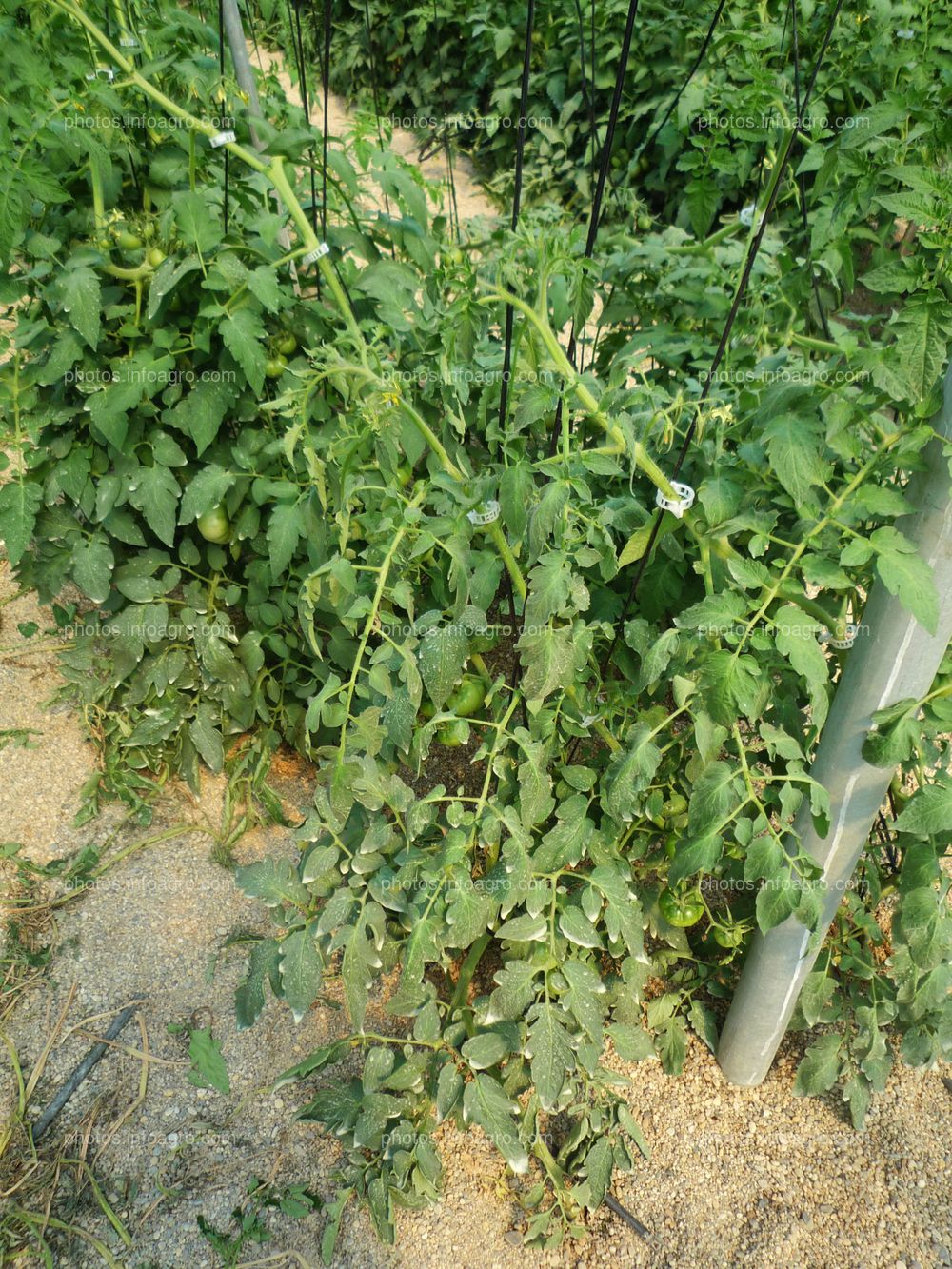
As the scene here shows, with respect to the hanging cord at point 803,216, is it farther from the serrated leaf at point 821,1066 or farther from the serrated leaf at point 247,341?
the serrated leaf at point 821,1066

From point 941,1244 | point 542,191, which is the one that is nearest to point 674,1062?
point 941,1244

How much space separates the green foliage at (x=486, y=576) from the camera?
1.21 metres

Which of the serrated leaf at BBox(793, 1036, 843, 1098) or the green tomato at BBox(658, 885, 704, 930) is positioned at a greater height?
the green tomato at BBox(658, 885, 704, 930)

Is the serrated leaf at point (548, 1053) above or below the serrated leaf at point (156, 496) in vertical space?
below

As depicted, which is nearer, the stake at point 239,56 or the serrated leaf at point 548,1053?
the serrated leaf at point 548,1053

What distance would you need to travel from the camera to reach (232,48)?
185 cm

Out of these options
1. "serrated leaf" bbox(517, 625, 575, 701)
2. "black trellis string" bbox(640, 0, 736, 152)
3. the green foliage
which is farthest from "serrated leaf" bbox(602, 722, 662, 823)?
"black trellis string" bbox(640, 0, 736, 152)

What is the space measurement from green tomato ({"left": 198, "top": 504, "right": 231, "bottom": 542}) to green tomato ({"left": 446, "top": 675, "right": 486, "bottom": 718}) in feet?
2.29

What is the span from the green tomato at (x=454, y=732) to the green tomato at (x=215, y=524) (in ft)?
2.41

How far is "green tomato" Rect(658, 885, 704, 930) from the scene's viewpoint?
58.4 inches

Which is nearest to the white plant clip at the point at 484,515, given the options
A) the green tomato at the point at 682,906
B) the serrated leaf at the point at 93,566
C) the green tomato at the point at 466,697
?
the green tomato at the point at 466,697

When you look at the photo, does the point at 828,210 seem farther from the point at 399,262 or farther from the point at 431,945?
the point at 431,945

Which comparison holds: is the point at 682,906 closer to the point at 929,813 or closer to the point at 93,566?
the point at 929,813

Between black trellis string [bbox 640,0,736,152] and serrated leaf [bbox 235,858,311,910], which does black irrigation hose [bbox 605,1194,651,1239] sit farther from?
black trellis string [bbox 640,0,736,152]
